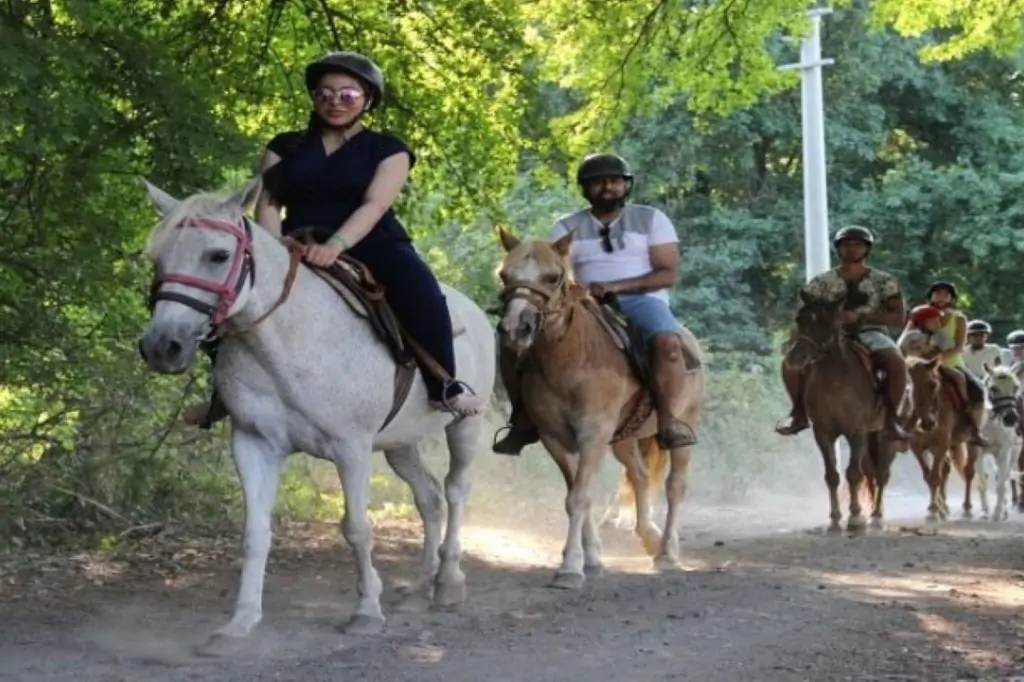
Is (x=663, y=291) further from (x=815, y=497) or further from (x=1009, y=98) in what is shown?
(x=1009, y=98)

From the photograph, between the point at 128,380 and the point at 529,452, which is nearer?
the point at 128,380

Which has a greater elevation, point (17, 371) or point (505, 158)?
point (505, 158)

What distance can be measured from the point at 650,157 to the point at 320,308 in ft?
77.7

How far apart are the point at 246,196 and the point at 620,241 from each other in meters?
4.22

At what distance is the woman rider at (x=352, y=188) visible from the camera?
839 cm

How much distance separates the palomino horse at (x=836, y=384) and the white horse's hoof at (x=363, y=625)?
8.00m

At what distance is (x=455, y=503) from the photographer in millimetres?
9797

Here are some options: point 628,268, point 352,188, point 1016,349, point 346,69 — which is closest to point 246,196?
point 352,188

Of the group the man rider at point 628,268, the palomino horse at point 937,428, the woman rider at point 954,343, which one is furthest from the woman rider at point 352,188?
the woman rider at point 954,343

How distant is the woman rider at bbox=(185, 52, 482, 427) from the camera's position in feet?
27.5

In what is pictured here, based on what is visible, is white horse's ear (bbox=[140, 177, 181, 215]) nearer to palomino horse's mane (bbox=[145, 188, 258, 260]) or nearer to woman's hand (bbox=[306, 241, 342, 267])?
palomino horse's mane (bbox=[145, 188, 258, 260])

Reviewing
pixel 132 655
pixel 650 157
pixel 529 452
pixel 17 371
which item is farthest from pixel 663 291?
pixel 650 157

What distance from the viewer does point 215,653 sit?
7504mm

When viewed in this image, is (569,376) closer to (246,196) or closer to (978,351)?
(246,196)
